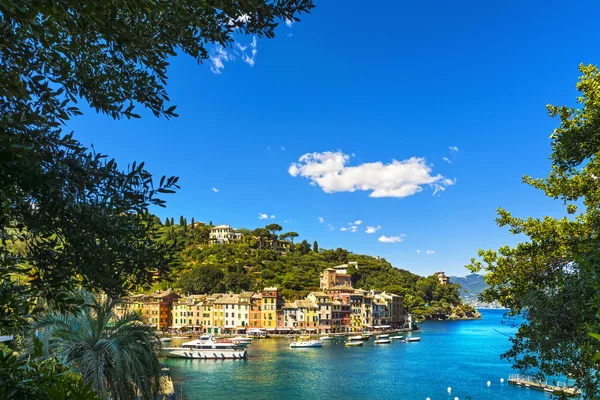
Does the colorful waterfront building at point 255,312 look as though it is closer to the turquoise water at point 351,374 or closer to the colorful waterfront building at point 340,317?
the colorful waterfront building at point 340,317

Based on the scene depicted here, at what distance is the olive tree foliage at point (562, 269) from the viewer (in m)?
3.85

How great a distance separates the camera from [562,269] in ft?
16.8

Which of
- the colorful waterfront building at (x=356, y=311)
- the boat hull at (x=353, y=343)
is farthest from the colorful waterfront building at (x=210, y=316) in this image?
the colorful waterfront building at (x=356, y=311)

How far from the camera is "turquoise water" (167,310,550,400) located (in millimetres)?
27531

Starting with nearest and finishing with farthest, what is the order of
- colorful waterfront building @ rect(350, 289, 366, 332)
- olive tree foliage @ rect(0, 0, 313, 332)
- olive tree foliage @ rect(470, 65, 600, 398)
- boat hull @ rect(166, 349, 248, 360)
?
olive tree foliage @ rect(0, 0, 313, 332) → olive tree foliage @ rect(470, 65, 600, 398) → boat hull @ rect(166, 349, 248, 360) → colorful waterfront building @ rect(350, 289, 366, 332)

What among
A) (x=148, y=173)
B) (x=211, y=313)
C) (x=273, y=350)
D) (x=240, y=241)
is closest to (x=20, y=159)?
(x=148, y=173)

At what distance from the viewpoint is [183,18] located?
2766 mm

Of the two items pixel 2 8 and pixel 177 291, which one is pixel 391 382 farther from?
pixel 177 291

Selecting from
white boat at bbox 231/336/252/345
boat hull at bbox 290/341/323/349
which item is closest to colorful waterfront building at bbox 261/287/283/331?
white boat at bbox 231/336/252/345

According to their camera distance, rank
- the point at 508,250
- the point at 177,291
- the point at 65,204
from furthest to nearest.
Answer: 1. the point at 177,291
2. the point at 508,250
3. the point at 65,204

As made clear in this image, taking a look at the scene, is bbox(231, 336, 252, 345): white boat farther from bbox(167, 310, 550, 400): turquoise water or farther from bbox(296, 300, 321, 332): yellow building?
bbox(296, 300, 321, 332): yellow building

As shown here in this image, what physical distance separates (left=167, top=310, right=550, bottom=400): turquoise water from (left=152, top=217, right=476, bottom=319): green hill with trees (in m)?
23.6

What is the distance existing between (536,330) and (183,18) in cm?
471

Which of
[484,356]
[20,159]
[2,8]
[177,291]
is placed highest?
[2,8]
